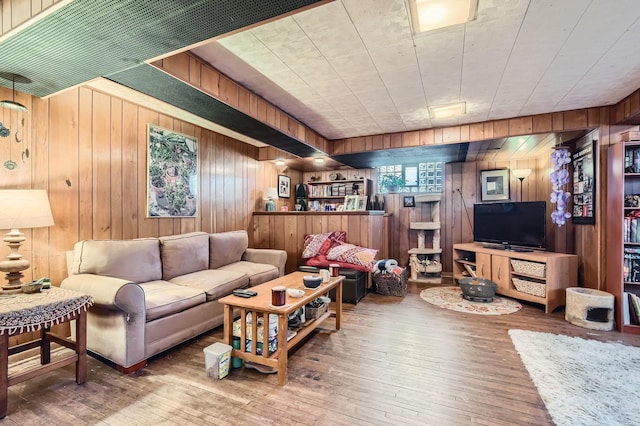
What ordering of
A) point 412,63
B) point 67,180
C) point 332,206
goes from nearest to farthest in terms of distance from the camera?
point 412,63 → point 67,180 → point 332,206

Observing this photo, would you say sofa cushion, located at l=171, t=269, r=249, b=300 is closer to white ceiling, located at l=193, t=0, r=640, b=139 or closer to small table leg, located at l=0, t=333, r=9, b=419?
small table leg, located at l=0, t=333, r=9, b=419

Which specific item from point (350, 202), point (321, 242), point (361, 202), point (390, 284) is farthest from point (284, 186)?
point (390, 284)

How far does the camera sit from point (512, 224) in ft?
13.6

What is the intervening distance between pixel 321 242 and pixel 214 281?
1.80 m

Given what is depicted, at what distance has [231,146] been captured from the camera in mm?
4441

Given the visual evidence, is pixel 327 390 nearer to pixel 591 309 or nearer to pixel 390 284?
pixel 390 284

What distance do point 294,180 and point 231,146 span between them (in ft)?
6.42

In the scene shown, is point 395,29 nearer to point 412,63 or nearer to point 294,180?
point 412,63

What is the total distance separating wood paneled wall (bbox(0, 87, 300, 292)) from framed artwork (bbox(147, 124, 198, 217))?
3.0 inches

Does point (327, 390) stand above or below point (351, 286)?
below

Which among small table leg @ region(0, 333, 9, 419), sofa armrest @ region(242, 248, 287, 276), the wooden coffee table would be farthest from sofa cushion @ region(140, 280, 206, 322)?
sofa armrest @ region(242, 248, 287, 276)

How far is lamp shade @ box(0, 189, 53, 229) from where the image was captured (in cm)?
188

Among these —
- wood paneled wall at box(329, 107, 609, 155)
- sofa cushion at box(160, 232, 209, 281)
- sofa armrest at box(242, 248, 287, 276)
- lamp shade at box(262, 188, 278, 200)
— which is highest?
wood paneled wall at box(329, 107, 609, 155)

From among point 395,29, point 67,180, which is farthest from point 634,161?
point 67,180
